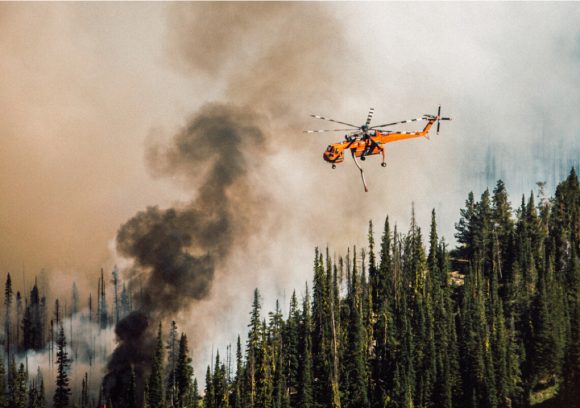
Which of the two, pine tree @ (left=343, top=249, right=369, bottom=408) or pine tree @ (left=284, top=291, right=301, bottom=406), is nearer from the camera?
pine tree @ (left=343, top=249, right=369, bottom=408)

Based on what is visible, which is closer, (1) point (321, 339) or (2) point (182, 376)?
(1) point (321, 339)

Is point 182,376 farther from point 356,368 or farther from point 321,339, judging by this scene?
point 356,368

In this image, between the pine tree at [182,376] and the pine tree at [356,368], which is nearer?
the pine tree at [356,368]

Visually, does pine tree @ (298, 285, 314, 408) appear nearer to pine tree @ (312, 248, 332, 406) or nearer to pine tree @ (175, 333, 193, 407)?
pine tree @ (312, 248, 332, 406)

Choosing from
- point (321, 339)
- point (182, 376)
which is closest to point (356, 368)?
point (321, 339)

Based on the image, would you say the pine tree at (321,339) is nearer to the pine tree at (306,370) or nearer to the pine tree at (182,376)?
the pine tree at (306,370)

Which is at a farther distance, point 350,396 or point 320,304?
point 320,304

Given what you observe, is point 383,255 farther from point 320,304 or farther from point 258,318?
point 258,318

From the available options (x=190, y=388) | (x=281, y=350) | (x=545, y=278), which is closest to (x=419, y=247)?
(x=545, y=278)

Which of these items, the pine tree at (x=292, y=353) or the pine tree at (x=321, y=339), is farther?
the pine tree at (x=292, y=353)

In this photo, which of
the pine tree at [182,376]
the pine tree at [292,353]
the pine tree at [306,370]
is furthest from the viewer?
the pine tree at [182,376]

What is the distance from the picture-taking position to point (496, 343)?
162 m

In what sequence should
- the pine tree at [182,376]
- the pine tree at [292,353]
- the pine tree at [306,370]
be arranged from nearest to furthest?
the pine tree at [306,370], the pine tree at [292,353], the pine tree at [182,376]

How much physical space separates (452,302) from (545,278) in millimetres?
22499
